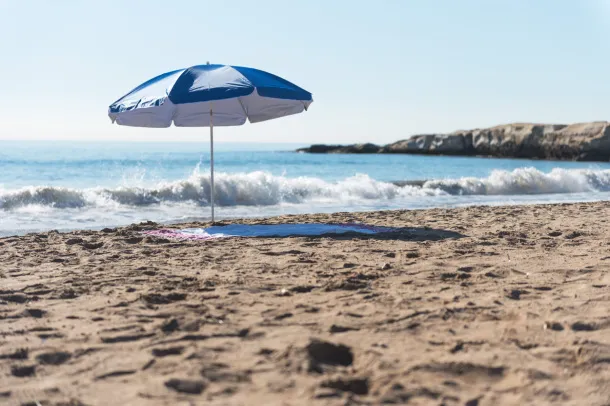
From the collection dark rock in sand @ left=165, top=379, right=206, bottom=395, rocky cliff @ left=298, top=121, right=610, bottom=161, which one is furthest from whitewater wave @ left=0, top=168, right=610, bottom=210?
rocky cliff @ left=298, top=121, right=610, bottom=161

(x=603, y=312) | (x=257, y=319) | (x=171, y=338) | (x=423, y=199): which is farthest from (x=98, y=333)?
(x=423, y=199)

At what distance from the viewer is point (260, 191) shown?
14.6 metres

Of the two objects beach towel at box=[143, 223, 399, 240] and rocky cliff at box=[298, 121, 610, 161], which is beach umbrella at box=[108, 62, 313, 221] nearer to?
beach towel at box=[143, 223, 399, 240]

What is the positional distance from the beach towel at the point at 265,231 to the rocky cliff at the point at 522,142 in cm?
→ 4545

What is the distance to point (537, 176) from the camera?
65.0 ft

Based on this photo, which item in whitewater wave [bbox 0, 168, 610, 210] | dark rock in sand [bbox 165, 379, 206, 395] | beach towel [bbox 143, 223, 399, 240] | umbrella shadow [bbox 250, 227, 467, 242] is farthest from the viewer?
whitewater wave [bbox 0, 168, 610, 210]

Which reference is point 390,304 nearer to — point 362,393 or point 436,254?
point 362,393

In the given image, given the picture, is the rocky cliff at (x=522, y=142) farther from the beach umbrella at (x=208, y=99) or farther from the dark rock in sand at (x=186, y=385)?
the dark rock in sand at (x=186, y=385)

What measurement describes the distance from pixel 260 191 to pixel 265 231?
6.88 meters

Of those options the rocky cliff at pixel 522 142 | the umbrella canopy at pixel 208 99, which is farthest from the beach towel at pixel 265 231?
the rocky cliff at pixel 522 142

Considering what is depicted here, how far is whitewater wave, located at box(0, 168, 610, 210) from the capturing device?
42.9 ft

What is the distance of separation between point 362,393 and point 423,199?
13641 millimetres

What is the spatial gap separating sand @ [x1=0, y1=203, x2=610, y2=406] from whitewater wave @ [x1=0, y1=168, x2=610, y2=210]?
22.9ft

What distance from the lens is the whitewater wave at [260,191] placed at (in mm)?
13078
